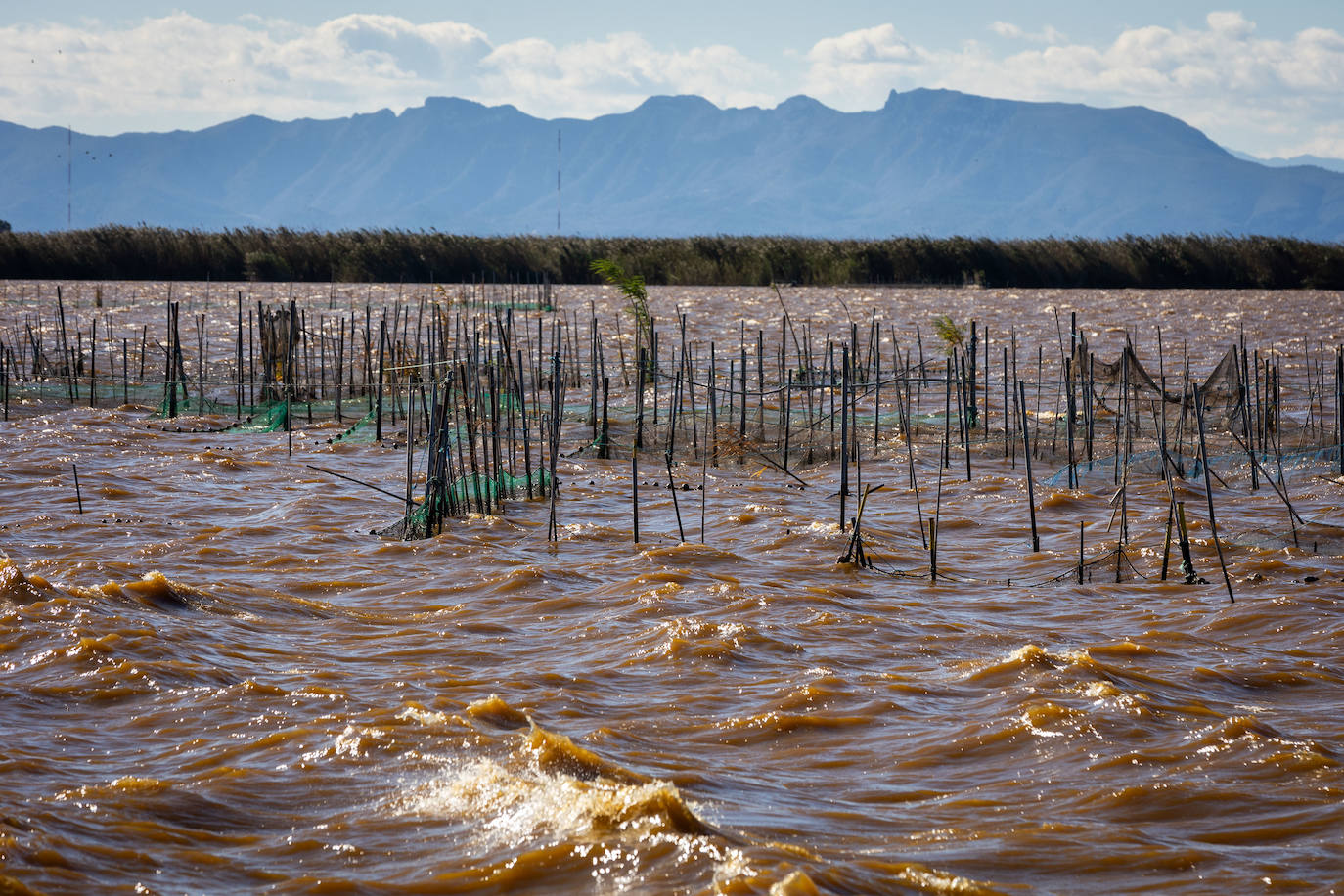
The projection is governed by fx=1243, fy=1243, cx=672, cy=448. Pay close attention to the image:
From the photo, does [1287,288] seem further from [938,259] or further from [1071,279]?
[938,259]

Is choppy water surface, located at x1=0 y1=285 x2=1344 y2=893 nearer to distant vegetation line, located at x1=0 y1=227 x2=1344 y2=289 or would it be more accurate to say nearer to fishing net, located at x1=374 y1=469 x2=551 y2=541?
fishing net, located at x1=374 y1=469 x2=551 y2=541

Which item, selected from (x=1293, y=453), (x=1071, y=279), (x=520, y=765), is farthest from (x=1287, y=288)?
(x=520, y=765)

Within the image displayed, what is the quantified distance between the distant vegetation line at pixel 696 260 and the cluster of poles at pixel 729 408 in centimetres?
1496

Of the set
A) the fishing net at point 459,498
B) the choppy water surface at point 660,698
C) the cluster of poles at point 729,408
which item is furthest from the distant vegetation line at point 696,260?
the choppy water surface at point 660,698

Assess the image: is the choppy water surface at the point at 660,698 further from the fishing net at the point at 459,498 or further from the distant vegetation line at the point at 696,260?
the distant vegetation line at the point at 696,260

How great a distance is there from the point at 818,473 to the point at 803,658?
14.9 ft

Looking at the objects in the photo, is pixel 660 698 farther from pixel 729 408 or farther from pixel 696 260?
pixel 696 260

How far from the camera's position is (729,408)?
1190 centimetres

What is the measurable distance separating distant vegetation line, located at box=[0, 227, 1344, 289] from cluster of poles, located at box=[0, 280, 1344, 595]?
1496 cm

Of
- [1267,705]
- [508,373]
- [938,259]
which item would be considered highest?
[938,259]

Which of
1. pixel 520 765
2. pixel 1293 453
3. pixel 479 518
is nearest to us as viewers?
pixel 520 765

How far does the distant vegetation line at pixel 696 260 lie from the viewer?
1210 inches

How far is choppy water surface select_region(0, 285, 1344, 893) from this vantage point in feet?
11.6

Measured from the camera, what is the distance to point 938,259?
31859 millimetres
